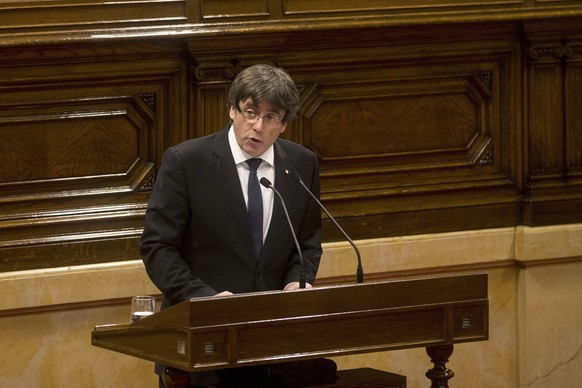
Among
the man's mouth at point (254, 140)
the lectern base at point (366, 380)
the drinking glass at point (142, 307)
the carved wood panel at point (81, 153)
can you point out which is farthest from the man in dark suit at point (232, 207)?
the carved wood panel at point (81, 153)

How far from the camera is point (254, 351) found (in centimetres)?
429

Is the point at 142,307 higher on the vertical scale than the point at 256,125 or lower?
lower

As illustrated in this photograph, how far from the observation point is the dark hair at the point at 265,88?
4824 mm

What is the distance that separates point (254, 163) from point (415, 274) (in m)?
2.05

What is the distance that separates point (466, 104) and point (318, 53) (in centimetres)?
84

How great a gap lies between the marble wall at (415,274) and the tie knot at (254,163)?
1.44 m

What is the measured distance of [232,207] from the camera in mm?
4949

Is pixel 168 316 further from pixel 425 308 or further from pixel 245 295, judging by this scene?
pixel 425 308

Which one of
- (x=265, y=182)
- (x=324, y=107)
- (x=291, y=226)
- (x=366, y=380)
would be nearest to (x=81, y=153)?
(x=324, y=107)

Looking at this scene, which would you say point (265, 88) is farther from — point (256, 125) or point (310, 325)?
point (310, 325)

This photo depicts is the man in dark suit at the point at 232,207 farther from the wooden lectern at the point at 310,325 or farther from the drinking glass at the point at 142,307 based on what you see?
the wooden lectern at the point at 310,325

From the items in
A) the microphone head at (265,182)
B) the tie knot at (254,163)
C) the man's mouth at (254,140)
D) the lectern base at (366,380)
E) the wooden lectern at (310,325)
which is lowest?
the lectern base at (366,380)

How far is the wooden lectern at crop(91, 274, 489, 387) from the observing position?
4.23m

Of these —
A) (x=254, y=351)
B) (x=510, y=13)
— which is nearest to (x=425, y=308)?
(x=254, y=351)
